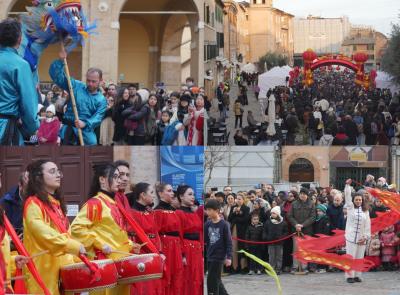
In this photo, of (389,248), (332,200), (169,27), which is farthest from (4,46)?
(169,27)

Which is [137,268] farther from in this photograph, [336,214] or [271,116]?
[336,214]

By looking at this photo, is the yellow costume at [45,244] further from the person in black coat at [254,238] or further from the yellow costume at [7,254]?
the person in black coat at [254,238]

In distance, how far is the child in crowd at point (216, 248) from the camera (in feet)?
21.2

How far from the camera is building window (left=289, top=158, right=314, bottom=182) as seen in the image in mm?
6645

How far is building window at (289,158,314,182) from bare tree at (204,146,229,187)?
50 centimetres

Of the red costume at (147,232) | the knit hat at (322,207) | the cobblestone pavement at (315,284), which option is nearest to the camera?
the red costume at (147,232)

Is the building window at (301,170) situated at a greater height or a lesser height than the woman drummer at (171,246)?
greater

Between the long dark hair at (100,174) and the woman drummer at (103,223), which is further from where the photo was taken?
the long dark hair at (100,174)

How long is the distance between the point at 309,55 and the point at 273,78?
372mm

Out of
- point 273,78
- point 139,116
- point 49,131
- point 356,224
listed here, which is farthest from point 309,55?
point 49,131

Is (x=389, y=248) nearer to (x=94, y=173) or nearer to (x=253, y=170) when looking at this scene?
(x=253, y=170)

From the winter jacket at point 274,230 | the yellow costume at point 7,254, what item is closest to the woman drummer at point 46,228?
the yellow costume at point 7,254

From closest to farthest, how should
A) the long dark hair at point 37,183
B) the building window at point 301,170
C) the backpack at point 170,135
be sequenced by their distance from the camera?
the long dark hair at point 37,183
the backpack at point 170,135
the building window at point 301,170

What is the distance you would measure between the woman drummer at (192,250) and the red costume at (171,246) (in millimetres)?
37
